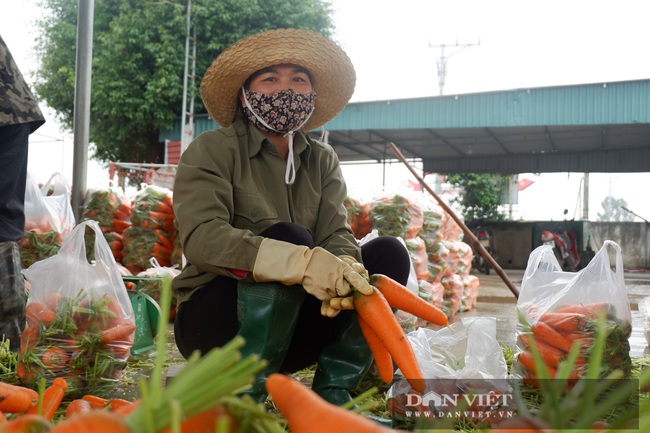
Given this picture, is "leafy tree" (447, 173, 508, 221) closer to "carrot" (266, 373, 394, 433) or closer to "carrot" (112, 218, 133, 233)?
"carrot" (112, 218, 133, 233)

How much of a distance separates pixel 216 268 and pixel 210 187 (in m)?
0.28

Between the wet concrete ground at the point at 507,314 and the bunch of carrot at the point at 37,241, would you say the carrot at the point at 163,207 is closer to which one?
the bunch of carrot at the point at 37,241

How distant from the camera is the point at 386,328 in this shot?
1.80m

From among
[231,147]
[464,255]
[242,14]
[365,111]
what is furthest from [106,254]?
[242,14]

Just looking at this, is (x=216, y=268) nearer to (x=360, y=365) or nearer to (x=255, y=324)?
(x=255, y=324)

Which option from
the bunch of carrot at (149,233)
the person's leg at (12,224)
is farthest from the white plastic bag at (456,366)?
Answer: the bunch of carrot at (149,233)

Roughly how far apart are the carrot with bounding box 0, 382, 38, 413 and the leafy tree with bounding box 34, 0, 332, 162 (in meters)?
16.0

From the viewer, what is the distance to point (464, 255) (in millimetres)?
6199

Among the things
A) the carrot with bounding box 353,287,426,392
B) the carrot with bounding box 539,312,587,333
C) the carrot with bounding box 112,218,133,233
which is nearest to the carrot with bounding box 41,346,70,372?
the carrot with bounding box 353,287,426,392

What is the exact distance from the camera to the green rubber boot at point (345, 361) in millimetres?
2018

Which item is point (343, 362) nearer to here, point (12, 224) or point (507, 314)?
point (12, 224)

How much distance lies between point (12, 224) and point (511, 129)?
1420cm

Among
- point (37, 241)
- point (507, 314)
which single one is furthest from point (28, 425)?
point (507, 314)

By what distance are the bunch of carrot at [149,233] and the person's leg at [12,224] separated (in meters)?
2.47
